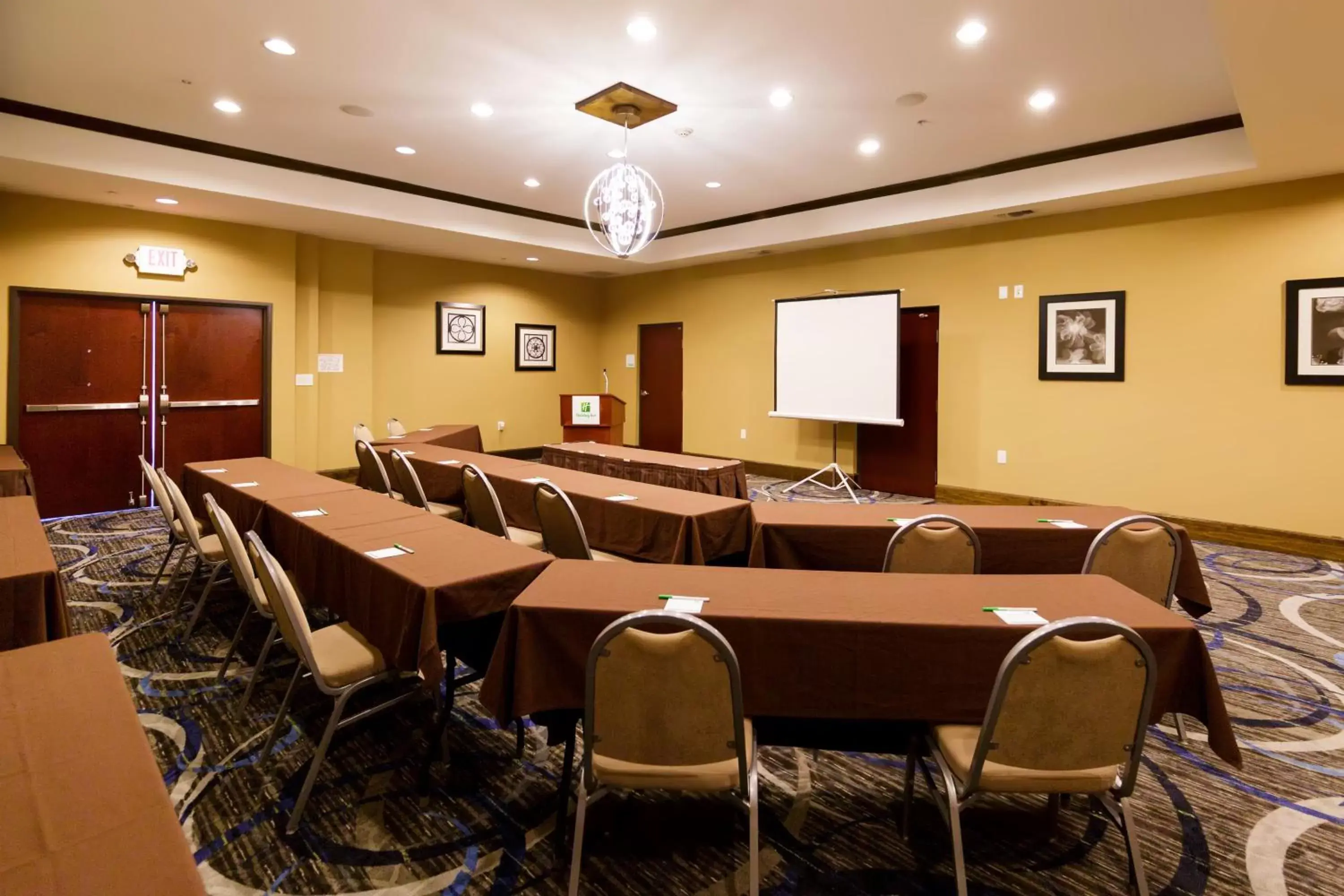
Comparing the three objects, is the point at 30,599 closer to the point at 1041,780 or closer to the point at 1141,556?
the point at 1041,780

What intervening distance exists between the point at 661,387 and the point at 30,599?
9053 millimetres

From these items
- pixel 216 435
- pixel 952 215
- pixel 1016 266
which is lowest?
pixel 216 435

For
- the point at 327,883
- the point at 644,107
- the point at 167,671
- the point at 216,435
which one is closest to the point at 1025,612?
the point at 327,883

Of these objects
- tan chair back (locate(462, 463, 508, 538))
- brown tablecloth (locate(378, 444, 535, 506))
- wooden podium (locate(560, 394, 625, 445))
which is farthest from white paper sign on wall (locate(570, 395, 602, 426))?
tan chair back (locate(462, 463, 508, 538))

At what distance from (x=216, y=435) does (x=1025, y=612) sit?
25.8ft

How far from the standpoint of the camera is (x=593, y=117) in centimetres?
535

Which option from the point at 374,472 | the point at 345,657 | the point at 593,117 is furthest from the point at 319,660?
the point at 593,117

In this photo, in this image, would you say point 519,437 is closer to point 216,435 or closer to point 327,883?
point 216,435

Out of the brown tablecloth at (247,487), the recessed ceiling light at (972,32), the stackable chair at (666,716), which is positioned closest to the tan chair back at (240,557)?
the brown tablecloth at (247,487)

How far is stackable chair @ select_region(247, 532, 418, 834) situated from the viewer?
220cm

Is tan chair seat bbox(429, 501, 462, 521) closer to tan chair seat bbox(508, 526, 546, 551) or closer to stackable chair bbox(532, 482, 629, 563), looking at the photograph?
tan chair seat bbox(508, 526, 546, 551)

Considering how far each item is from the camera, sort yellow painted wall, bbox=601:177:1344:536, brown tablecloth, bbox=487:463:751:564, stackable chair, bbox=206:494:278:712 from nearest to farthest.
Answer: stackable chair, bbox=206:494:278:712 < brown tablecloth, bbox=487:463:751:564 < yellow painted wall, bbox=601:177:1344:536

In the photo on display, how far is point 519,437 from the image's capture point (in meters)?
10.8

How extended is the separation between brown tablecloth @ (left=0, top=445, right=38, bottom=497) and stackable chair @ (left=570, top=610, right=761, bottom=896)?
15.3ft
